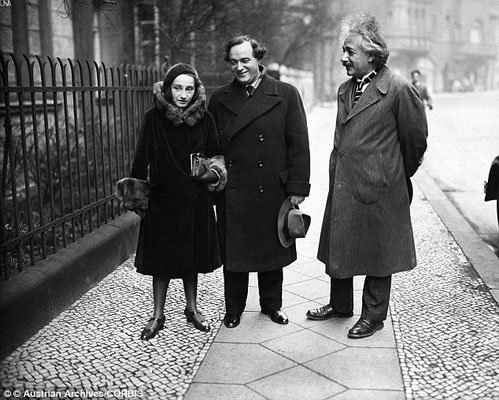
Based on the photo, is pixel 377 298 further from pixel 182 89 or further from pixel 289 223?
pixel 182 89

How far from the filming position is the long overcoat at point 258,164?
14.2 ft

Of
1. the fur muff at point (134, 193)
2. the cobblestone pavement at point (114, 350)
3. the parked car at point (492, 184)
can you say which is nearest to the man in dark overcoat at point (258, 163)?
the fur muff at point (134, 193)

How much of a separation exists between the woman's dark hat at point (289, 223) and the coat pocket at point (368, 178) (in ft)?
1.25

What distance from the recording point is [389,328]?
14.5ft

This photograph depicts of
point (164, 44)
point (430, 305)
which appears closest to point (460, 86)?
point (164, 44)

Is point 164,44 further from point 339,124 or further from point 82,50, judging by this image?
point 339,124

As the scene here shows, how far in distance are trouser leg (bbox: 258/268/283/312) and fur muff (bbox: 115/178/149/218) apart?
0.94 m

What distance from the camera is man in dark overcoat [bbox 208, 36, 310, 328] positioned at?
432cm

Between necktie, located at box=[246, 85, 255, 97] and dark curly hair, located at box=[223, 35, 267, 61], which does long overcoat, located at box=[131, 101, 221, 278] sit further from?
dark curly hair, located at box=[223, 35, 267, 61]

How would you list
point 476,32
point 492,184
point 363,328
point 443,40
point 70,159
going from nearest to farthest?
point 363,328, point 70,159, point 492,184, point 443,40, point 476,32

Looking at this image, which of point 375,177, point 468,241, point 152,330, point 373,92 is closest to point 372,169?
point 375,177

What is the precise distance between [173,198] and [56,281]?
110 centimetres

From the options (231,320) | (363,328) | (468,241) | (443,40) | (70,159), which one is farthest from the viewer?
(443,40)

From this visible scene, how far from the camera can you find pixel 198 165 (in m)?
4.18
